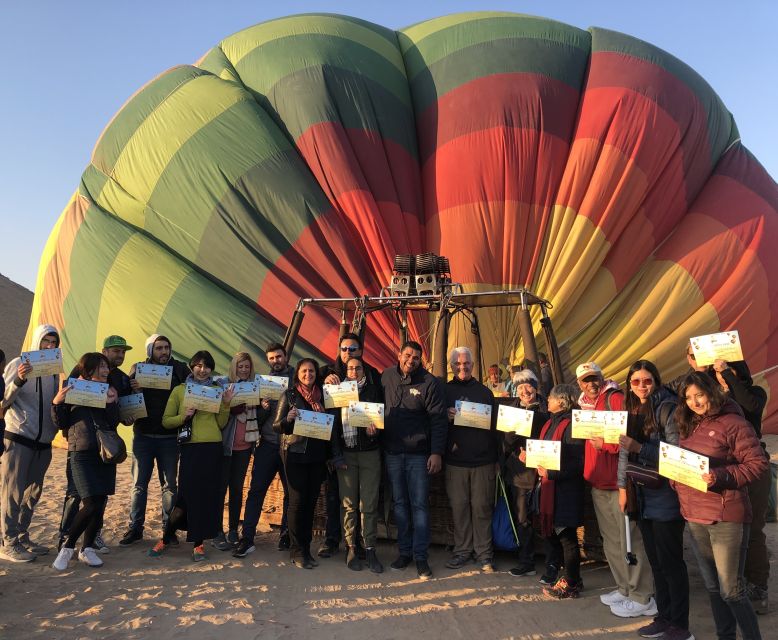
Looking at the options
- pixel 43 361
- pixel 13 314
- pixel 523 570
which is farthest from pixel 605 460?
pixel 13 314

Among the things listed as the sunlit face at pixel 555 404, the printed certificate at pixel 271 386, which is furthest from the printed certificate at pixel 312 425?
the sunlit face at pixel 555 404

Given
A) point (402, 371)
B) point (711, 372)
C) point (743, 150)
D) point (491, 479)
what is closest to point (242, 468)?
point (402, 371)

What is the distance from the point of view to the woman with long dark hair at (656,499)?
11.2 feet

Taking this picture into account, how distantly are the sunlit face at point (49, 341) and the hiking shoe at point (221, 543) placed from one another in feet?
6.21

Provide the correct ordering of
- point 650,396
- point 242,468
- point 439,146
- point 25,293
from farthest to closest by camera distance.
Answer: point 25,293, point 439,146, point 242,468, point 650,396

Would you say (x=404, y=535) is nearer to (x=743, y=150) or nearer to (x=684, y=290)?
(x=684, y=290)

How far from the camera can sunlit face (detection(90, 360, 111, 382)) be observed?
174 inches

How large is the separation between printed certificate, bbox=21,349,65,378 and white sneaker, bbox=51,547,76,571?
123 centimetres

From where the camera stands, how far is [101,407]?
432 cm

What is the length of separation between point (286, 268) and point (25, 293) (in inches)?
1152

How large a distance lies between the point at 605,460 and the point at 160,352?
3.36 m

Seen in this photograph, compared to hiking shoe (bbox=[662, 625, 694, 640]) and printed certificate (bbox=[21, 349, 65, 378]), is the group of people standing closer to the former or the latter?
printed certificate (bbox=[21, 349, 65, 378])

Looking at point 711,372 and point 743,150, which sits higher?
point 743,150

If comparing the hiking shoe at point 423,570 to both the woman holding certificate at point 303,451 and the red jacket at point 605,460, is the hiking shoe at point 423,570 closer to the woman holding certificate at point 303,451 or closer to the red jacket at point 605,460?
the woman holding certificate at point 303,451
